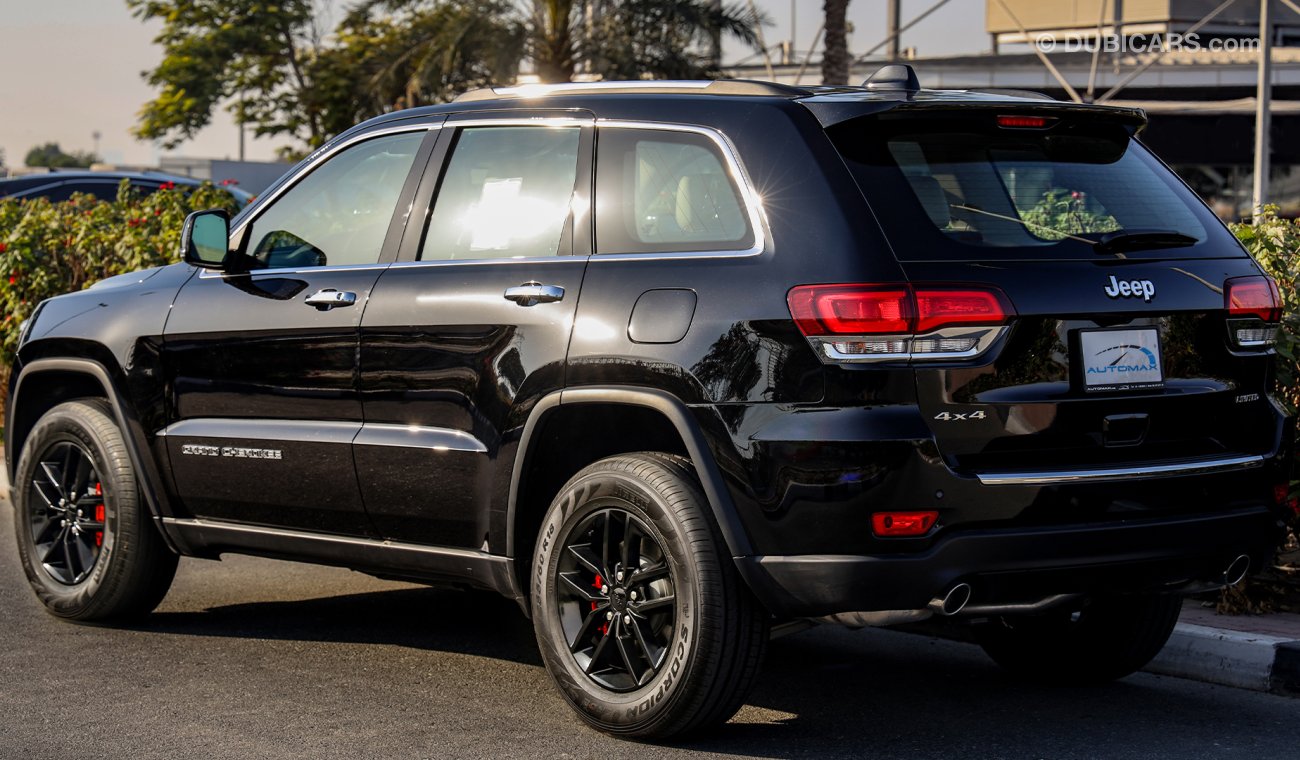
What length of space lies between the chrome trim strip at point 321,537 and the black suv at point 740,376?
1cm

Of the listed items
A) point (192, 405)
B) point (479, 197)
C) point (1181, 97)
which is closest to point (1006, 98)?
point (479, 197)

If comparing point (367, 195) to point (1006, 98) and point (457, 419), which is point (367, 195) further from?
point (1006, 98)

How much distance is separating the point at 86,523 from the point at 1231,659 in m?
4.12

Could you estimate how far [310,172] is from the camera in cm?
599

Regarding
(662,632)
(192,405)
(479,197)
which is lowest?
(662,632)

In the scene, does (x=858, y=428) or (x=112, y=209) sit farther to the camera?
(x=112, y=209)

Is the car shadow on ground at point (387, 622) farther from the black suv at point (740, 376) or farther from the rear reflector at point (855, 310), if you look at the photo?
the rear reflector at point (855, 310)

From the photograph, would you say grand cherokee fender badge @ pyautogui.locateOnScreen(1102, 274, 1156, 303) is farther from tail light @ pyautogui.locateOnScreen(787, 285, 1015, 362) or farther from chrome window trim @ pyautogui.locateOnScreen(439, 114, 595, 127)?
chrome window trim @ pyautogui.locateOnScreen(439, 114, 595, 127)

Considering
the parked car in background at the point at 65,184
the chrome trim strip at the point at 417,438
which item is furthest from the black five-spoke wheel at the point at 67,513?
the parked car in background at the point at 65,184

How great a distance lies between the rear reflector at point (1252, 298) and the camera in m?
4.84

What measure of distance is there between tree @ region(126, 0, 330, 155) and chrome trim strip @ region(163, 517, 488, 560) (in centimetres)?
3869

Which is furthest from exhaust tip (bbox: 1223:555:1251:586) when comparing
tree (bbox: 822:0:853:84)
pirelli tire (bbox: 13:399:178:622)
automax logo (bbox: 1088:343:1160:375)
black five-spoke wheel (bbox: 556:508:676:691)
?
tree (bbox: 822:0:853:84)

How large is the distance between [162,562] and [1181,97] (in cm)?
4878

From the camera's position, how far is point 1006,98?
16.0 feet
